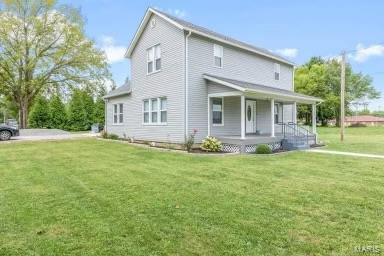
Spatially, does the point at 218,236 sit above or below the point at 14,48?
below

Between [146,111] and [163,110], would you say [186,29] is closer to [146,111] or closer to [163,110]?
[163,110]

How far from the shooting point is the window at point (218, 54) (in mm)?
16703

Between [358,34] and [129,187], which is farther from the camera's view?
[358,34]

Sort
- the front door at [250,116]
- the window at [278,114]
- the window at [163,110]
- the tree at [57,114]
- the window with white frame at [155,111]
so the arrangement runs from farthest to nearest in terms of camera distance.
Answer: the tree at [57,114], the window at [278,114], the front door at [250,116], the window with white frame at [155,111], the window at [163,110]

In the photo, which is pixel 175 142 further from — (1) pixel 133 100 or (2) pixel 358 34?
(2) pixel 358 34

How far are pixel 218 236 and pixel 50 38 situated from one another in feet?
111

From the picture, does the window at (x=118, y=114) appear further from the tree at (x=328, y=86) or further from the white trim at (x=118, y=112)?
the tree at (x=328, y=86)

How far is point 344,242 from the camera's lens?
4.06 meters

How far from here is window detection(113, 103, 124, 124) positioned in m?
22.2

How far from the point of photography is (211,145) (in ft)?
47.4

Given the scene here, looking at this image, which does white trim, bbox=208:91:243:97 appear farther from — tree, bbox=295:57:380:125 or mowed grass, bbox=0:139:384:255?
tree, bbox=295:57:380:125

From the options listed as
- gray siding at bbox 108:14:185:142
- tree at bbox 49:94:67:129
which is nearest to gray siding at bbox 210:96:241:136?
gray siding at bbox 108:14:185:142

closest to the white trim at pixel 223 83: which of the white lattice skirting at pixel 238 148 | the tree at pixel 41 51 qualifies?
the white lattice skirting at pixel 238 148

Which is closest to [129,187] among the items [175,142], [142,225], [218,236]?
[142,225]
